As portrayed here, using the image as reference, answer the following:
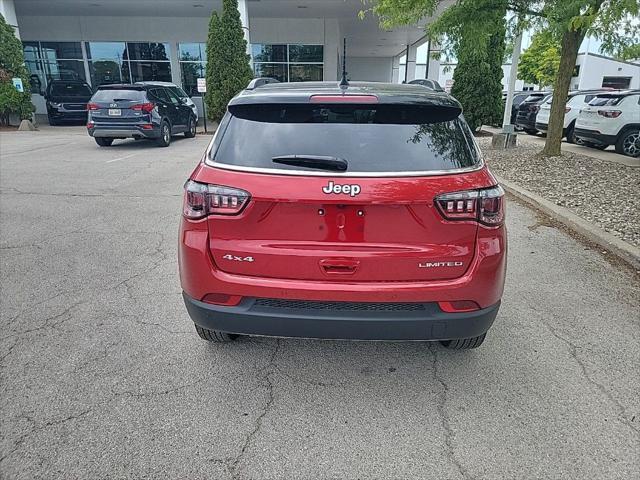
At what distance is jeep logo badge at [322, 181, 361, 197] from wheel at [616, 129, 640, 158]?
485 inches

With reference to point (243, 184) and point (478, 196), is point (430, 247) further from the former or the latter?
point (243, 184)

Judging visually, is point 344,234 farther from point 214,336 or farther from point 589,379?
point 589,379

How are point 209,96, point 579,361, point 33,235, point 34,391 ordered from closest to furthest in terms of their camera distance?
point 34,391 → point 579,361 → point 33,235 → point 209,96

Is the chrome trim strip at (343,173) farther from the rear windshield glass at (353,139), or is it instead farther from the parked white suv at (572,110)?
the parked white suv at (572,110)

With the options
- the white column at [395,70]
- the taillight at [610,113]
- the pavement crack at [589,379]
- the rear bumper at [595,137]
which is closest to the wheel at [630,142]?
the rear bumper at [595,137]

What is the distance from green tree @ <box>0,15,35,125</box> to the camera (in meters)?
19.7

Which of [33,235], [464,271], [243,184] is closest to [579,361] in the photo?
[464,271]

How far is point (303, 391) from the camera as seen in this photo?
2871 millimetres

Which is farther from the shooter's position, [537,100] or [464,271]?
[537,100]

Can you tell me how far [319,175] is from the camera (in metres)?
2.48

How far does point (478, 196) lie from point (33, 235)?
217 inches

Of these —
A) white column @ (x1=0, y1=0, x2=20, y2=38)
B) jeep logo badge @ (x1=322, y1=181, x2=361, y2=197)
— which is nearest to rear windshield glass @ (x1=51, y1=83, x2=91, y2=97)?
white column @ (x1=0, y1=0, x2=20, y2=38)

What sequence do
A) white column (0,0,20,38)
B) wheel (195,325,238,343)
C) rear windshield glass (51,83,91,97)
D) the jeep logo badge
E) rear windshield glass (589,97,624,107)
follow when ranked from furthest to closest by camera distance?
rear windshield glass (51,83,91,97), white column (0,0,20,38), rear windshield glass (589,97,624,107), wheel (195,325,238,343), the jeep logo badge

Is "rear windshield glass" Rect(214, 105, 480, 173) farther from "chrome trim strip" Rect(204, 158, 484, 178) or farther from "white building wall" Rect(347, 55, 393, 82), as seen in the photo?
"white building wall" Rect(347, 55, 393, 82)
